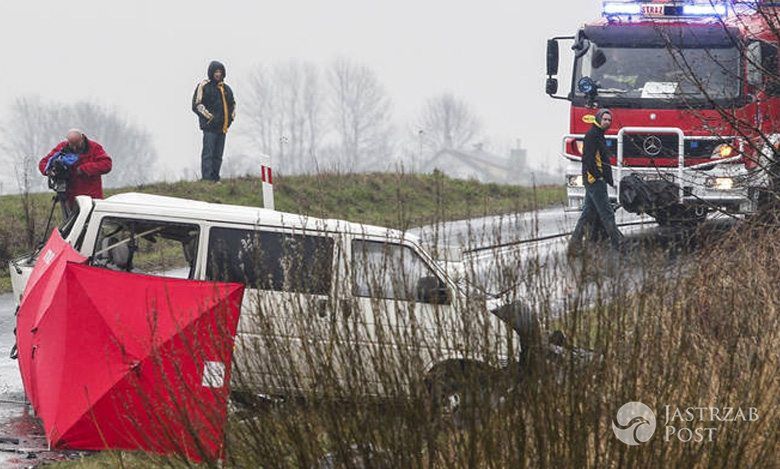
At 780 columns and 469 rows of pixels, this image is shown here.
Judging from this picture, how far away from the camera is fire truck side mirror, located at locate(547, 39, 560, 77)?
750 inches

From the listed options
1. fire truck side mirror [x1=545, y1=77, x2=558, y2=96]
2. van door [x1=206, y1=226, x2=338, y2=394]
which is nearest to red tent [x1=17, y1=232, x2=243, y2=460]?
van door [x1=206, y1=226, x2=338, y2=394]

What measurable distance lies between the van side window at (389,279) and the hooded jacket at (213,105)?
55.8 feet

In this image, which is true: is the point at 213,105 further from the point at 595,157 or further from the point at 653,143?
the point at 653,143

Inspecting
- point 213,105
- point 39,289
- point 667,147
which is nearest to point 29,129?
point 213,105

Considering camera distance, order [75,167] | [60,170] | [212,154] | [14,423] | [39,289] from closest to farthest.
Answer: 1. [39,289]
2. [14,423]
3. [60,170]
4. [75,167]
5. [212,154]

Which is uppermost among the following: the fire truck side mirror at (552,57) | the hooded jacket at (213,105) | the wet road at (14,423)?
the fire truck side mirror at (552,57)

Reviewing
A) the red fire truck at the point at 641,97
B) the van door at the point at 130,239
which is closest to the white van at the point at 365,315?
the van door at the point at 130,239

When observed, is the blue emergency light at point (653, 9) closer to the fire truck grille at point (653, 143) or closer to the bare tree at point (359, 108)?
the fire truck grille at point (653, 143)

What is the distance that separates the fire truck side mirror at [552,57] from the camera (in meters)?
19.0

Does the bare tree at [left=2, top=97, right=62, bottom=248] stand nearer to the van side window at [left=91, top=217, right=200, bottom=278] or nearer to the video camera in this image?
the video camera

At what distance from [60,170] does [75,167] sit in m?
0.20

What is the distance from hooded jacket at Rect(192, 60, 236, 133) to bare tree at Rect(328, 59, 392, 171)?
408 ft

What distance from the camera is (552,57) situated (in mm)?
19094

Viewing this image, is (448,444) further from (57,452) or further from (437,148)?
(437,148)
